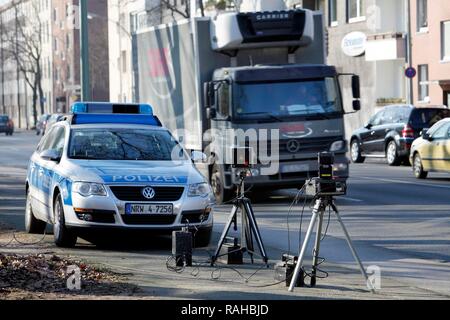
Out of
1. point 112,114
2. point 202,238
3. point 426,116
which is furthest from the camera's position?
point 426,116

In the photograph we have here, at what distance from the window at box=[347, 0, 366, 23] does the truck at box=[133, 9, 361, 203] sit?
31.2 metres

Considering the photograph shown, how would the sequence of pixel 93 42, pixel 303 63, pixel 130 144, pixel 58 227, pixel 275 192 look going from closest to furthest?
pixel 58 227, pixel 130 144, pixel 303 63, pixel 275 192, pixel 93 42

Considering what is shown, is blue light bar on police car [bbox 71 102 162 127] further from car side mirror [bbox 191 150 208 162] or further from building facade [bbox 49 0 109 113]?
building facade [bbox 49 0 109 113]

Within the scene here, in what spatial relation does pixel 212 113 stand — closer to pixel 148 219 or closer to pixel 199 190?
pixel 199 190

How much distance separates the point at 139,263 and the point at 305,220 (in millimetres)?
5769

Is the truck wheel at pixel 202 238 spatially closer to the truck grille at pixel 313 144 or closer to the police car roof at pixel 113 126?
the police car roof at pixel 113 126

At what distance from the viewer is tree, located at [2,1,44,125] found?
99.0 metres

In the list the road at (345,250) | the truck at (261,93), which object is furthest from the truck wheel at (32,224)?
the truck at (261,93)

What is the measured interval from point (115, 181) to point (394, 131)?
2201cm

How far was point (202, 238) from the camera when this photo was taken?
527 inches
